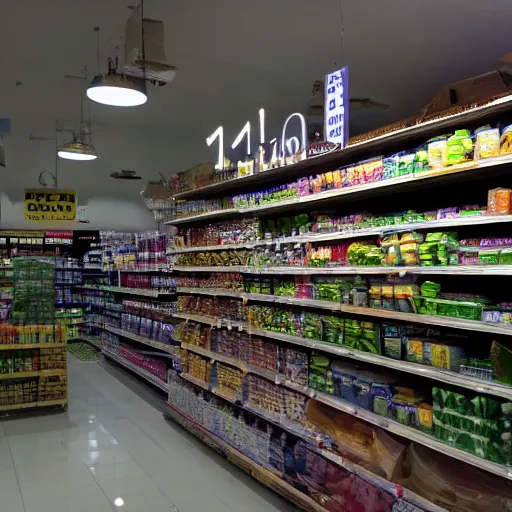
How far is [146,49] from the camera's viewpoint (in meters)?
4.21

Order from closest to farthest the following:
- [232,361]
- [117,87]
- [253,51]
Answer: [117,87] → [232,361] → [253,51]

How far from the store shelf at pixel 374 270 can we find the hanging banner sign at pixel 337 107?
805 millimetres

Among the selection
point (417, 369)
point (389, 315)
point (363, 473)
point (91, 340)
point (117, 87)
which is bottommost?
point (91, 340)

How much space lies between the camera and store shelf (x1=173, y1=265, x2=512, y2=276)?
235 cm

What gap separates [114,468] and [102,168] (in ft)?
27.9

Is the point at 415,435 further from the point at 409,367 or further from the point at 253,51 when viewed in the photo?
the point at 253,51

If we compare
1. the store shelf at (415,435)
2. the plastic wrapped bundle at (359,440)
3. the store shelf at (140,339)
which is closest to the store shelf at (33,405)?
the store shelf at (140,339)

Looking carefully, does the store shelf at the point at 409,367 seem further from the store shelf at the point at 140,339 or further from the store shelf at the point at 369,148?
the store shelf at the point at 140,339

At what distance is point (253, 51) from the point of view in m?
5.57

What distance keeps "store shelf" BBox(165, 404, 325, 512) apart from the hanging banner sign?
240 cm

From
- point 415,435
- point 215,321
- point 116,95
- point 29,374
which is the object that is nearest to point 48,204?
point 29,374

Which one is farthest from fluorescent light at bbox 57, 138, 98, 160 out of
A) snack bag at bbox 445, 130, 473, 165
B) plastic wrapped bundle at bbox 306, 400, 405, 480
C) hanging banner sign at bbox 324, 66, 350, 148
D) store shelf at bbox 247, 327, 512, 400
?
snack bag at bbox 445, 130, 473, 165

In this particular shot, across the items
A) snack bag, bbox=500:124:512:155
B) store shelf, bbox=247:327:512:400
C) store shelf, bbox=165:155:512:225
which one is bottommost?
store shelf, bbox=247:327:512:400

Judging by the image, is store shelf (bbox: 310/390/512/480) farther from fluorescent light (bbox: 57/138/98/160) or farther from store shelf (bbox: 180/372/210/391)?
fluorescent light (bbox: 57/138/98/160)
